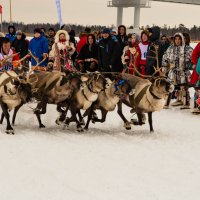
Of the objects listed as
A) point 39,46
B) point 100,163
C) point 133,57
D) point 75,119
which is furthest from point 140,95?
point 39,46

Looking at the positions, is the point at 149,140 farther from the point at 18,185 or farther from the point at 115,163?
the point at 18,185

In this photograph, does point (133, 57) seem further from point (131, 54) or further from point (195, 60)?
point (195, 60)

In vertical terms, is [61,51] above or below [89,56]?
above

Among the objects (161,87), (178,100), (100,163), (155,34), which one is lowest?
(178,100)

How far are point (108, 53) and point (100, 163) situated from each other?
4319 millimetres

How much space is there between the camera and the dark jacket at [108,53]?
920 cm

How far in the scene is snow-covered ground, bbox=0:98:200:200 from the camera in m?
4.26

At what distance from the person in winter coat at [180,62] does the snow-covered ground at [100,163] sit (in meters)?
2.02

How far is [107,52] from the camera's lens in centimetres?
922

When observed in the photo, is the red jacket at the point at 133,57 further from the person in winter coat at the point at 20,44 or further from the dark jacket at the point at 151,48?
the person in winter coat at the point at 20,44

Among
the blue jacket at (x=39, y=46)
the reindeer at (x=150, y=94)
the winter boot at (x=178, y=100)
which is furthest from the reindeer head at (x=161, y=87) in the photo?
the blue jacket at (x=39, y=46)

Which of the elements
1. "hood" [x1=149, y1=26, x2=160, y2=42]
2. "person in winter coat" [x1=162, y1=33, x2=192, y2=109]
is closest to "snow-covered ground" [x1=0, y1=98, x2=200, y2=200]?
"person in winter coat" [x1=162, y1=33, x2=192, y2=109]

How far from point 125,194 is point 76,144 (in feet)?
6.57

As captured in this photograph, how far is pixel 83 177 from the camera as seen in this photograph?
15.3 feet
